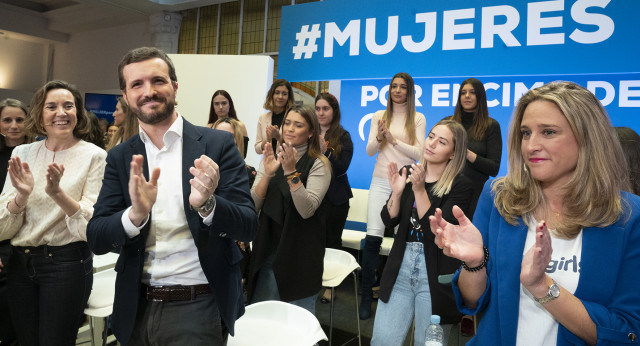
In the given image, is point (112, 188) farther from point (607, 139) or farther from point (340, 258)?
point (340, 258)

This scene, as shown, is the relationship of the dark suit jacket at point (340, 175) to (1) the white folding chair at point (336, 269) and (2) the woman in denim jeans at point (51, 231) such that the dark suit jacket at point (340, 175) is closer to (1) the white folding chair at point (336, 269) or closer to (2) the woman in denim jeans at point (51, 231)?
(1) the white folding chair at point (336, 269)

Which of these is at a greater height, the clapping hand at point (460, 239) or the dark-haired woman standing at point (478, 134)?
the dark-haired woman standing at point (478, 134)

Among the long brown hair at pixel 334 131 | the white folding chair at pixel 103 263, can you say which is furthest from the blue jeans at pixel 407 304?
the white folding chair at pixel 103 263

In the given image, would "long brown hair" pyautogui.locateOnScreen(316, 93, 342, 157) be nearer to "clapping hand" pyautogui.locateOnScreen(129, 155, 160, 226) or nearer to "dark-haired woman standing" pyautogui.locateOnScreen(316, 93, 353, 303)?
"dark-haired woman standing" pyautogui.locateOnScreen(316, 93, 353, 303)

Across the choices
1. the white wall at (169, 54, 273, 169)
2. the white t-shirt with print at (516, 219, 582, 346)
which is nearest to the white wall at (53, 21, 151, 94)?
the white wall at (169, 54, 273, 169)

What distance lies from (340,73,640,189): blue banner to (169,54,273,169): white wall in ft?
3.70

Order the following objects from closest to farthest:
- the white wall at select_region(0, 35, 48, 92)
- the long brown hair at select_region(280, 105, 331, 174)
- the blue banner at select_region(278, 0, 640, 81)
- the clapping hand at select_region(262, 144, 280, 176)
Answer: the clapping hand at select_region(262, 144, 280, 176) < the long brown hair at select_region(280, 105, 331, 174) < the blue banner at select_region(278, 0, 640, 81) < the white wall at select_region(0, 35, 48, 92)

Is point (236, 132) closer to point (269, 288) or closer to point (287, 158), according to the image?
point (287, 158)

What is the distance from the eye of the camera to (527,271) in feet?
4.18

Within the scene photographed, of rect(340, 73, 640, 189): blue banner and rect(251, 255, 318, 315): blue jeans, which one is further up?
rect(340, 73, 640, 189): blue banner

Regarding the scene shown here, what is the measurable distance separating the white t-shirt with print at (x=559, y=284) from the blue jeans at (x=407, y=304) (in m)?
1.02

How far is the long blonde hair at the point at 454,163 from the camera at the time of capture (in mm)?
2572

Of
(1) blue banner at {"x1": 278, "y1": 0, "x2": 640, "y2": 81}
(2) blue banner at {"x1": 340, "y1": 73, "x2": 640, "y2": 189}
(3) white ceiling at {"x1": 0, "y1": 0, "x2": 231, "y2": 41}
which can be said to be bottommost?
(2) blue banner at {"x1": 340, "y1": 73, "x2": 640, "y2": 189}

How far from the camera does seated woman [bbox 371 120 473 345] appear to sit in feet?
7.86
